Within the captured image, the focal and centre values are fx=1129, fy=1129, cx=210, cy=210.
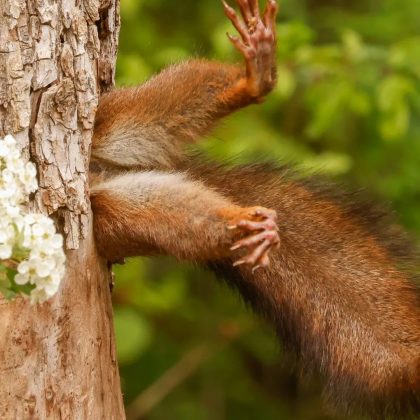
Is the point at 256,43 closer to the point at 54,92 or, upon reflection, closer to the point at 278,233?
the point at 278,233

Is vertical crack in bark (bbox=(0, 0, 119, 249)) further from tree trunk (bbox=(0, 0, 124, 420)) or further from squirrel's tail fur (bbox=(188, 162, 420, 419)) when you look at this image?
squirrel's tail fur (bbox=(188, 162, 420, 419))

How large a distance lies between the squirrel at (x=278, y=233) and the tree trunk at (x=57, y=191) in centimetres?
32

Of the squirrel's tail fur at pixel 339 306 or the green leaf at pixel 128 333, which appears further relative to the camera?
the green leaf at pixel 128 333

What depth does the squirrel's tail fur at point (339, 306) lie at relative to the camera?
397 cm

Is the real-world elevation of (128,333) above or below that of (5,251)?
below

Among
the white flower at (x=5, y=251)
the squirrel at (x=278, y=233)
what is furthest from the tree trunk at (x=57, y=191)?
the white flower at (x=5, y=251)

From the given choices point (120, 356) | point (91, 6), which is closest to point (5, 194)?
point (91, 6)

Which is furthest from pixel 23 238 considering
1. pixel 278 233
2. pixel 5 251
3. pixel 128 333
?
pixel 128 333

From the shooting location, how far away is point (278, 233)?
3855 mm

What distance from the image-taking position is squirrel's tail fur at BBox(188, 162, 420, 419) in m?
3.97

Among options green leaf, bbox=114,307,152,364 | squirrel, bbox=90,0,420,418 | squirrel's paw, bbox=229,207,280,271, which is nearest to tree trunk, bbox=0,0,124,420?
squirrel, bbox=90,0,420,418

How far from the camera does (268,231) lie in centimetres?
356

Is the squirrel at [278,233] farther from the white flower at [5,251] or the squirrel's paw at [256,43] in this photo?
the white flower at [5,251]

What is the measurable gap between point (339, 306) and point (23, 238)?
5.37ft
